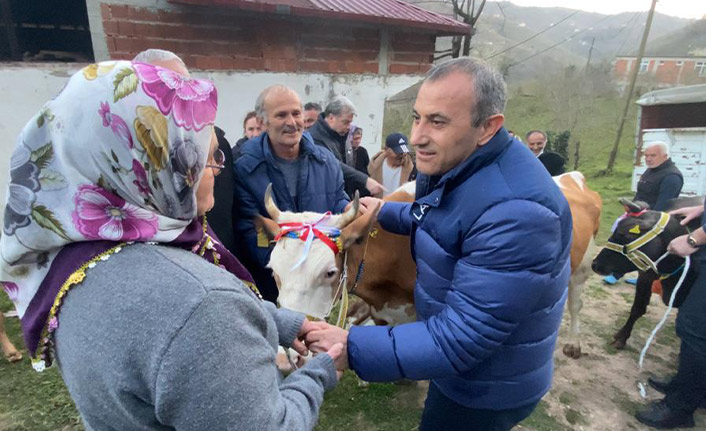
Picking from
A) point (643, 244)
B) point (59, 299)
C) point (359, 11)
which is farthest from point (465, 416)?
point (359, 11)

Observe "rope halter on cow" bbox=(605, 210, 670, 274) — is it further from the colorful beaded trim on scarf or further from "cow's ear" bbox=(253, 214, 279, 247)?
the colorful beaded trim on scarf

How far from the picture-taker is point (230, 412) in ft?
2.75

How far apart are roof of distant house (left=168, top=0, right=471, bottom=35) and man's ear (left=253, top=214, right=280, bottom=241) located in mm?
3735

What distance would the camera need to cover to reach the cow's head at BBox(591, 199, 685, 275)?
3717mm

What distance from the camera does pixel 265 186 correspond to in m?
2.89

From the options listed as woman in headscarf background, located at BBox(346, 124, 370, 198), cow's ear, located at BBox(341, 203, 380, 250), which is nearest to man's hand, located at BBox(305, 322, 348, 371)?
cow's ear, located at BBox(341, 203, 380, 250)

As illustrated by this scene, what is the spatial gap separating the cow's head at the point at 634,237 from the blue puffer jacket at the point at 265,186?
9.68 feet

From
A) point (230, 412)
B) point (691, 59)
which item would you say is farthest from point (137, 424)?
point (691, 59)

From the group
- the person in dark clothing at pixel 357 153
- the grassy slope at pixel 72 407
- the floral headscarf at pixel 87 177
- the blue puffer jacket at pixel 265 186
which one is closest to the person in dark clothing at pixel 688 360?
the grassy slope at pixel 72 407

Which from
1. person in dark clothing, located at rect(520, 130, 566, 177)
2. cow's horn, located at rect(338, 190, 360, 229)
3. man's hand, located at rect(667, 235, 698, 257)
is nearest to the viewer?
cow's horn, located at rect(338, 190, 360, 229)

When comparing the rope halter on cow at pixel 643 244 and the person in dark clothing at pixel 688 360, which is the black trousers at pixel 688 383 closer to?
the person in dark clothing at pixel 688 360

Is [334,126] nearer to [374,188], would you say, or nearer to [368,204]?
[374,188]

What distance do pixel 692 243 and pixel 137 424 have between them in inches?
144

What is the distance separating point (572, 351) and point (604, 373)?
0.33m
